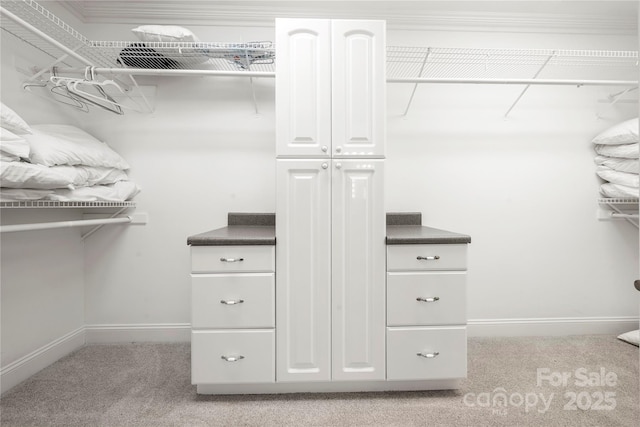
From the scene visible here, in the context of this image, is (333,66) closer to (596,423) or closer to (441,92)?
(441,92)

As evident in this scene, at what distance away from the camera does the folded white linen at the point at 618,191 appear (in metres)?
2.04

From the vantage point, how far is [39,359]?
1783 millimetres

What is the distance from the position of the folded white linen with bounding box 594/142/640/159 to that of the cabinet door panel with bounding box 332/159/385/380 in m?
1.73

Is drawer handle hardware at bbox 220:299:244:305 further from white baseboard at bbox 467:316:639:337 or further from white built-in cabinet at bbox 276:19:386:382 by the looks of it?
white baseboard at bbox 467:316:639:337

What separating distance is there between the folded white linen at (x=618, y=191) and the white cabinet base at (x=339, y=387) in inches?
65.2

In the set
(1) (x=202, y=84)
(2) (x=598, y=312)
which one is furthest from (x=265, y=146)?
(2) (x=598, y=312)

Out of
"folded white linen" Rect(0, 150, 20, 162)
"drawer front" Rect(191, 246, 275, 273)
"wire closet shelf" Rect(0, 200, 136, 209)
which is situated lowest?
"drawer front" Rect(191, 246, 275, 273)

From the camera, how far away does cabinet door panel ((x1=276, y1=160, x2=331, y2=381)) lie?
1535 mm

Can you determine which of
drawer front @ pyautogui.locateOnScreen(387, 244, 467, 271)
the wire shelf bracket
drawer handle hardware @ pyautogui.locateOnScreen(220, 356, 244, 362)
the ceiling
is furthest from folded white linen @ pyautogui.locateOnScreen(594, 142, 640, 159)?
drawer handle hardware @ pyautogui.locateOnScreen(220, 356, 244, 362)

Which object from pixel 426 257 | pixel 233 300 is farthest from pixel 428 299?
pixel 233 300

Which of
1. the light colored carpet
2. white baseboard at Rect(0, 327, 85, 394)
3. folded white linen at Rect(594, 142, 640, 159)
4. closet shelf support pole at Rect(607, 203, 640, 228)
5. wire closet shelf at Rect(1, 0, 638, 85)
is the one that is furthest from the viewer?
closet shelf support pole at Rect(607, 203, 640, 228)

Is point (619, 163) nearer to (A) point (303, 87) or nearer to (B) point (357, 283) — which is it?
(B) point (357, 283)

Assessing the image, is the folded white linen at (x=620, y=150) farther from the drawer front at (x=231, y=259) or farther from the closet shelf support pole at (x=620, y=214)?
the drawer front at (x=231, y=259)

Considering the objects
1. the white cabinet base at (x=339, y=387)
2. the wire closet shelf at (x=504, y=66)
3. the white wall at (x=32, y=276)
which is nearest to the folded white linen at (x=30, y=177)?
the white wall at (x=32, y=276)
